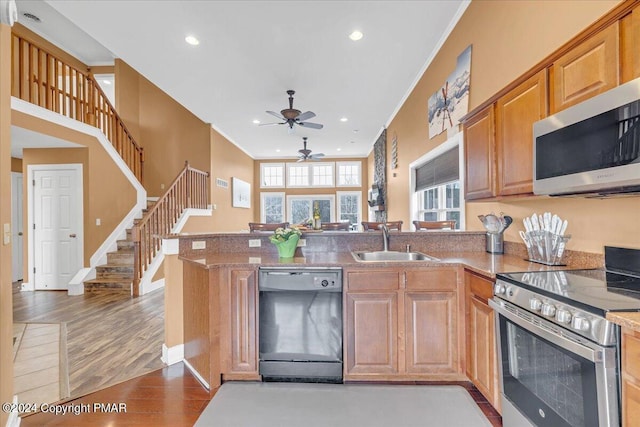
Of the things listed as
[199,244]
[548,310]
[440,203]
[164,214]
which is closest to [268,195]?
[164,214]

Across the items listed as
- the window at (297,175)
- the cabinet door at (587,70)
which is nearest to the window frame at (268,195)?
the window at (297,175)

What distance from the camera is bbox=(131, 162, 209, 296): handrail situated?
4918mm

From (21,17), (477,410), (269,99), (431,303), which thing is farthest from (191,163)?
(477,410)

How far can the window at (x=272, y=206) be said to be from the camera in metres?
10.5

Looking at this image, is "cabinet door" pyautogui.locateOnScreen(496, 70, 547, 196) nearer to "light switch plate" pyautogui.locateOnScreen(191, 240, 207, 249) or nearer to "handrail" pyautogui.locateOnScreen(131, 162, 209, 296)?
"light switch plate" pyautogui.locateOnScreen(191, 240, 207, 249)

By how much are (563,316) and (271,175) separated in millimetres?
9890

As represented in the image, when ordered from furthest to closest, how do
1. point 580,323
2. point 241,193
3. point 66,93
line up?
point 241,193
point 66,93
point 580,323

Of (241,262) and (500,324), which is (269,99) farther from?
(500,324)

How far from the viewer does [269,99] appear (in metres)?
5.53

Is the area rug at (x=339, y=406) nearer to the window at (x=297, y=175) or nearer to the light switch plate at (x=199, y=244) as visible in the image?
the light switch plate at (x=199, y=244)

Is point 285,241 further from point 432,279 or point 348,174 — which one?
point 348,174

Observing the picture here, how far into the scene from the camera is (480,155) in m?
2.41

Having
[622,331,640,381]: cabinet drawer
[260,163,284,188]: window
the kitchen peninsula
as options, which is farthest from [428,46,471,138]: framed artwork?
[260,163,284,188]: window

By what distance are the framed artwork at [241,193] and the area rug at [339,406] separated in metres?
6.70
